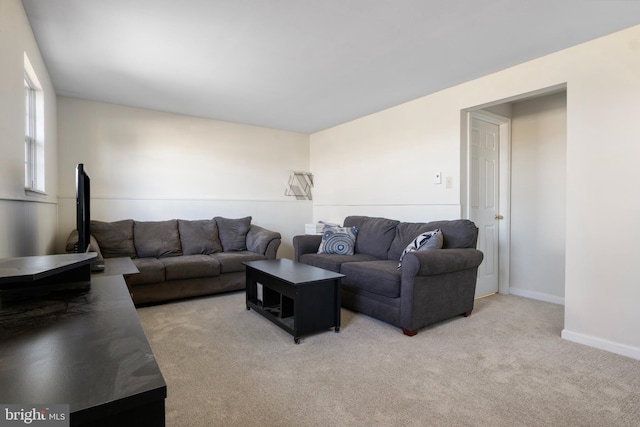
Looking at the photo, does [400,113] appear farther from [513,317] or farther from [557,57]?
[513,317]

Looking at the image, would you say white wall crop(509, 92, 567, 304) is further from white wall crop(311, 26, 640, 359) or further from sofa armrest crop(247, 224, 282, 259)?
sofa armrest crop(247, 224, 282, 259)

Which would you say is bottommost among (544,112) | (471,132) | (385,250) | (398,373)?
(398,373)

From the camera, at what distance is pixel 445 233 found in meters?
3.18

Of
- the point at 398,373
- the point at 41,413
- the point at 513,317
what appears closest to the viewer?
the point at 41,413

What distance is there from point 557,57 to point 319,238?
2901 mm

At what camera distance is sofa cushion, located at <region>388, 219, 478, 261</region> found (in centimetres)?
306

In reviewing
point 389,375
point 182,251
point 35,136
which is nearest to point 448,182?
point 389,375

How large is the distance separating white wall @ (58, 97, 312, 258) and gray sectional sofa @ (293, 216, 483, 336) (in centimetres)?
195

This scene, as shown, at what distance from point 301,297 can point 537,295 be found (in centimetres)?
291

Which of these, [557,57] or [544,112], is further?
[544,112]

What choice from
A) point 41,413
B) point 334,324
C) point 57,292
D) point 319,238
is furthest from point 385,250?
point 41,413

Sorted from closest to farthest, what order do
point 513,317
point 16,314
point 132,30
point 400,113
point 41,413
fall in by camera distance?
point 41,413 < point 16,314 < point 132,30 < point 513,317 < point 400,113

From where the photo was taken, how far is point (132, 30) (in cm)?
235

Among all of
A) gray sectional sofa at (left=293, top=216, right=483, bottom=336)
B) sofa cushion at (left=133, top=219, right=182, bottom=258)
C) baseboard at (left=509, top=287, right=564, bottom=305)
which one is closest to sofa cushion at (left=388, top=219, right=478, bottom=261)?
gray sectional sofa at (left=293, top=216, right=483, bottom=336)
